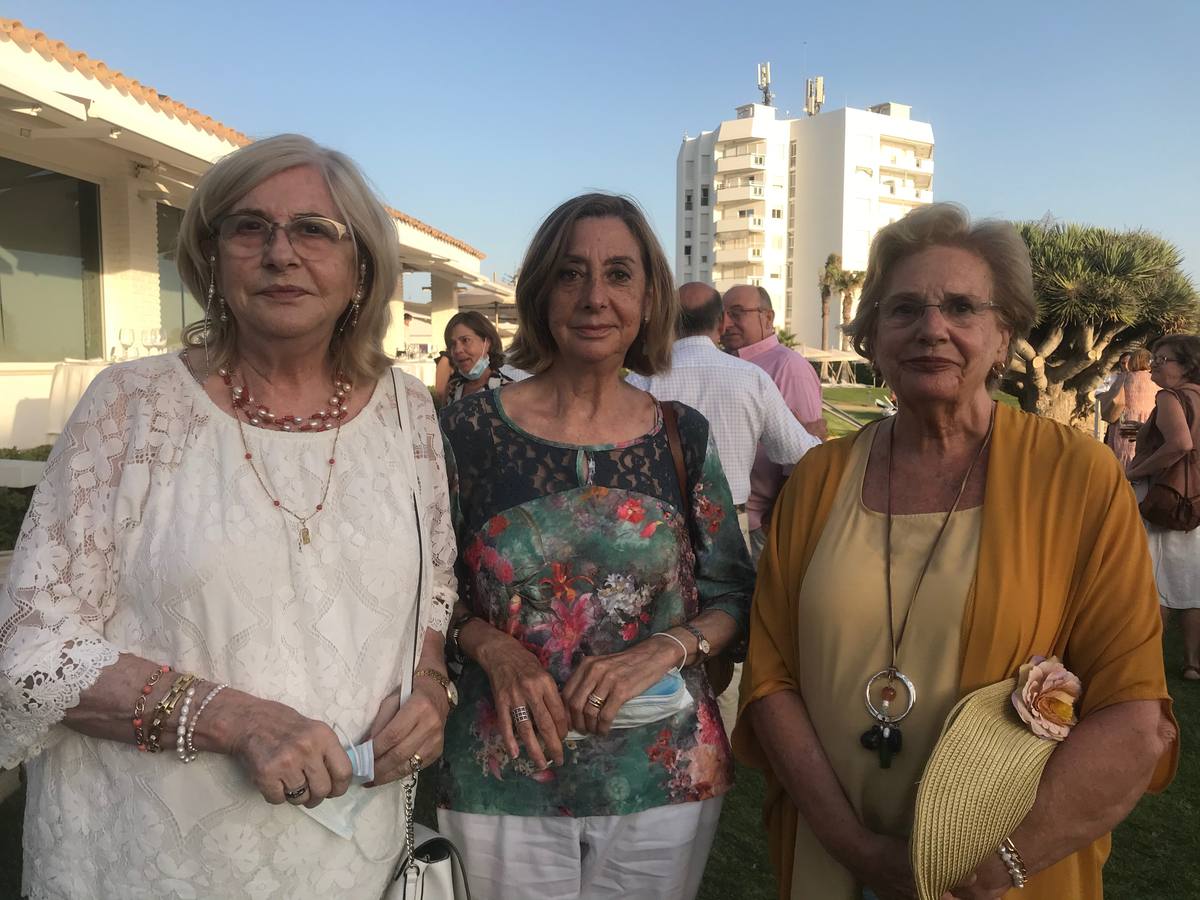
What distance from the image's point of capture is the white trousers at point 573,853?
6.79ft

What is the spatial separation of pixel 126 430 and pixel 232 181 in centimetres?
53

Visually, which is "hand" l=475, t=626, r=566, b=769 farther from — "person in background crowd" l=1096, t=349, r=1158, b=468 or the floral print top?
"person in background crowd" l=1096, t=349, r=1158, b=468

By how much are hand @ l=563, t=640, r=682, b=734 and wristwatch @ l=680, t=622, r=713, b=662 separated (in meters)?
0.13

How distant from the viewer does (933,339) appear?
1969 millimetres

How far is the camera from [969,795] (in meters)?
1.72

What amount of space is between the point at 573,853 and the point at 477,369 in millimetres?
5664

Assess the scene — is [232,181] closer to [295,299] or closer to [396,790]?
[295,299]

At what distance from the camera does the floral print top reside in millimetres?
2055

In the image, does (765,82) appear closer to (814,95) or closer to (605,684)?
(814,95)

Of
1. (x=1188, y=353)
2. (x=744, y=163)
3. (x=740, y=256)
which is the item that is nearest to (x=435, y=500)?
(x=1188, y=353)

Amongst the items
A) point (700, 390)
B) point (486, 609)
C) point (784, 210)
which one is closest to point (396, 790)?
point (486, 609)

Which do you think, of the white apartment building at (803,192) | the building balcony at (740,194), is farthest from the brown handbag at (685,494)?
the building balcony at (740,194)

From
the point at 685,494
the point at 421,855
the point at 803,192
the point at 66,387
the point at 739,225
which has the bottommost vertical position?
the point at 421,855

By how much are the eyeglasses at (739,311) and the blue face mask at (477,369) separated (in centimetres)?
203
